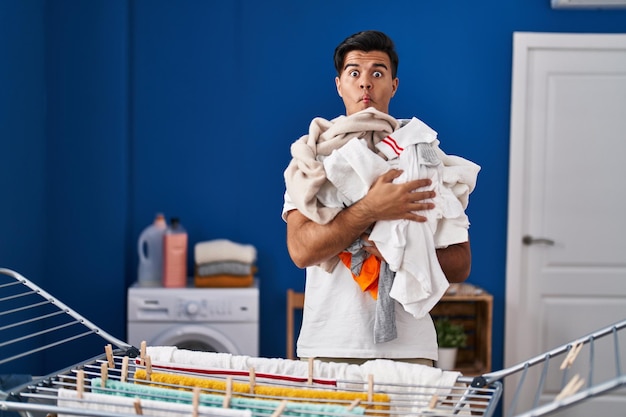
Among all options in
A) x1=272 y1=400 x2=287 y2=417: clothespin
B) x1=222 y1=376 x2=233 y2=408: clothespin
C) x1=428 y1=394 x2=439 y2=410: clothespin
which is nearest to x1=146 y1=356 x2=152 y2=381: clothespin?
x1=222 y1=376 x2=233 y2=408: clothespin

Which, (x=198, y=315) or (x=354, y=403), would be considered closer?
(x=354, y=403)

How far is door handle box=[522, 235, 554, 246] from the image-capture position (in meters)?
3.99

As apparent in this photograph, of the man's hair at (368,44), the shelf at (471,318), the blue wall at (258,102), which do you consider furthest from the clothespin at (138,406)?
the blue wall at (258,102)

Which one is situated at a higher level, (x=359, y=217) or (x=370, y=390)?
(x=359, y=217)

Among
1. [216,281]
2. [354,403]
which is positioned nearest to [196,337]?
[216,281]

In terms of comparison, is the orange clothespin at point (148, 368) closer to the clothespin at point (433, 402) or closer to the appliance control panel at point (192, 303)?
the clothespin at point (433, 402)

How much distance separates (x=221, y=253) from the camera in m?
3.61

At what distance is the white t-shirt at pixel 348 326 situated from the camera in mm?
1650

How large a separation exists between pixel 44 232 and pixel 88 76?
0.82m

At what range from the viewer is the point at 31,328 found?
3.49 metres

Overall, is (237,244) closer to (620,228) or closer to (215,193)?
(215,193)

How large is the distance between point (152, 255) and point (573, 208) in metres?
2.24

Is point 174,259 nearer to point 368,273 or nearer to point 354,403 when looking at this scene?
point 368,273

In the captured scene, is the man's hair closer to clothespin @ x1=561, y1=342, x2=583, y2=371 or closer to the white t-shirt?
the white t-shirt
